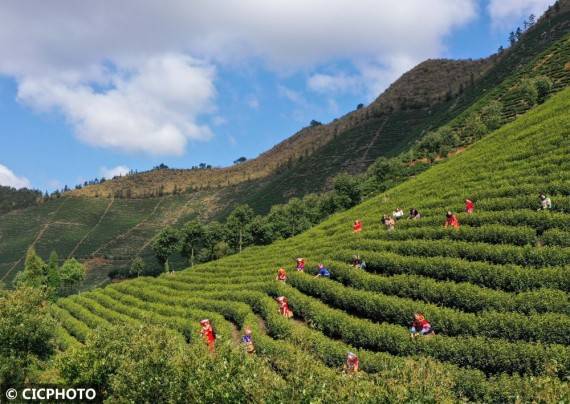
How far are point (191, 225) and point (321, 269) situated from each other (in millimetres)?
55044

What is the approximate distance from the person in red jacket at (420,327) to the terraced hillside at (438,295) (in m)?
0.45

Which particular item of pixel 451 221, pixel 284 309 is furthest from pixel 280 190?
pixel 284 309

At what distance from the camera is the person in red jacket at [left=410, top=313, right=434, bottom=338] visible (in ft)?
72.5

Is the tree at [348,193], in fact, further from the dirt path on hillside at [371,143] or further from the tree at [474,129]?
the dirt path on hillside at [371,143]

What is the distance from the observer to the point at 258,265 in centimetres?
4684

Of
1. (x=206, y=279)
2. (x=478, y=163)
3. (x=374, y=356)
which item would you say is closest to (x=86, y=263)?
(x=206, y=279)

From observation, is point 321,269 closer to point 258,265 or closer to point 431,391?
point 258,265

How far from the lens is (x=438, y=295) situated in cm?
2448

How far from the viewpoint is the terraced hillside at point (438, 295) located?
18172 millimetres

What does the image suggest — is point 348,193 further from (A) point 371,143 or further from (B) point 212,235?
(A) point 371,143

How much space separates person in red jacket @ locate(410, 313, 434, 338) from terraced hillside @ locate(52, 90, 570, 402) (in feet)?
1.46

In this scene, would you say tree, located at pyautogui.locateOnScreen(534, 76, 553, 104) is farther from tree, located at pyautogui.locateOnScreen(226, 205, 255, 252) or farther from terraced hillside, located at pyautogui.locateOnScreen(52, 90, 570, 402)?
tree, located at pyautogui.locateOnScreen(226, 205, 255, 252)
